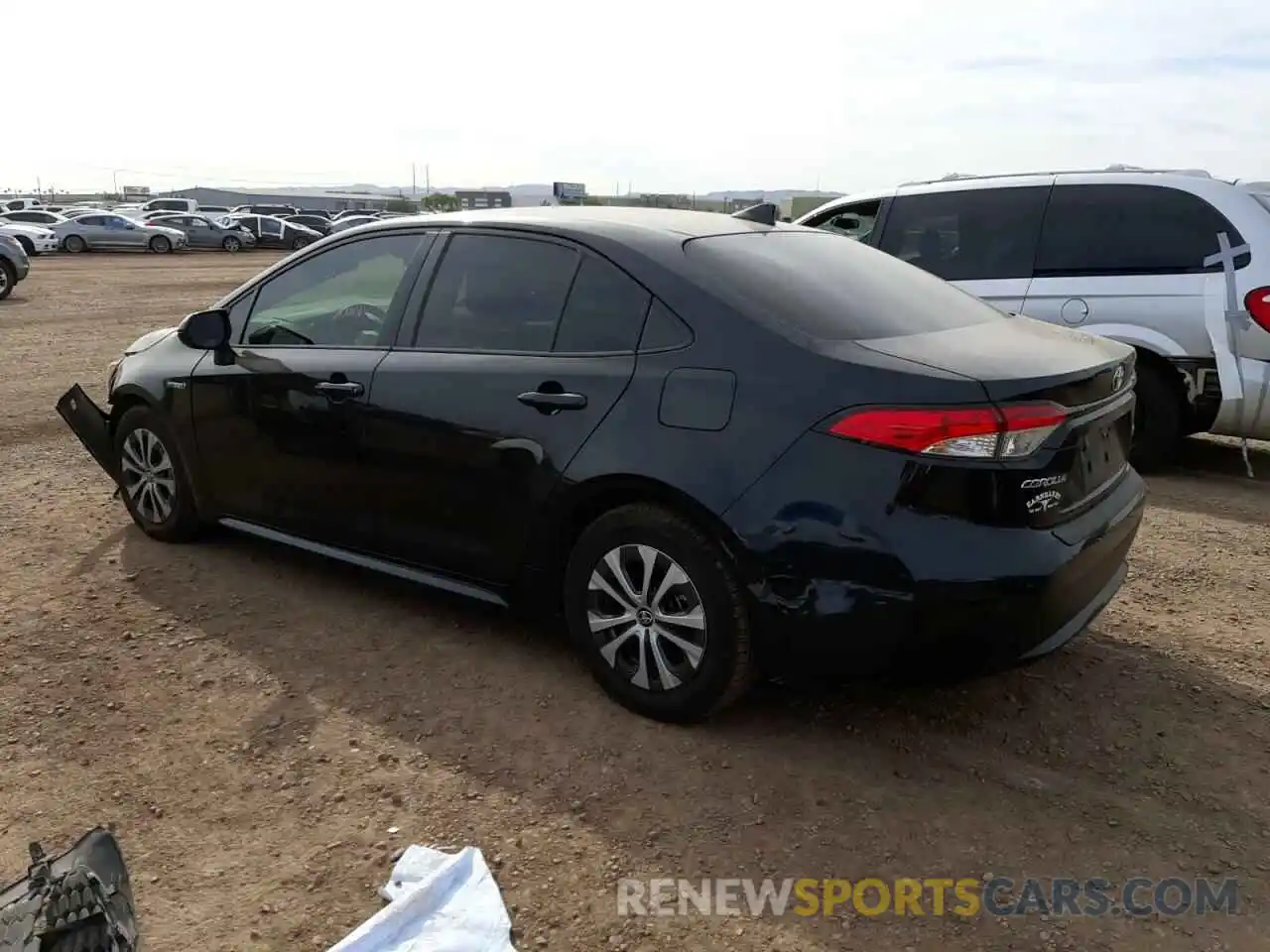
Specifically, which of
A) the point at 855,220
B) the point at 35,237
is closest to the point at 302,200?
the point at 35,237

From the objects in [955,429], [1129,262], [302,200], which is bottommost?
[302,200]

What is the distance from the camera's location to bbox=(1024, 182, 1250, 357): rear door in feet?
20.1

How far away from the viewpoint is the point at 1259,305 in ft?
19.2

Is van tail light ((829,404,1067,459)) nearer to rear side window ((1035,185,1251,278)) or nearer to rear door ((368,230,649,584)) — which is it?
rear door ((368,230,649,584))

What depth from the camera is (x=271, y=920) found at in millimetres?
2539

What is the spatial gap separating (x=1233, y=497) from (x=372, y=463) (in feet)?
16.0

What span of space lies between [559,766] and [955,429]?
1529 mm

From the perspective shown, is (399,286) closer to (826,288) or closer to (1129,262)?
(826,288)

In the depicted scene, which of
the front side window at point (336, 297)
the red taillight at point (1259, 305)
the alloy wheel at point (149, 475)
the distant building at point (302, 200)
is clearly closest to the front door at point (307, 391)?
the front side window at point (336, 297)

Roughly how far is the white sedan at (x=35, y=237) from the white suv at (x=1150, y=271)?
2954 centimetres

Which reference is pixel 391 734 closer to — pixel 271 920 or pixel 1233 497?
pixel 271 920

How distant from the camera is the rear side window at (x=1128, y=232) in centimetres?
613

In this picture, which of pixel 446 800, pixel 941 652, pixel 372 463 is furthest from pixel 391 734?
pixel 941 652

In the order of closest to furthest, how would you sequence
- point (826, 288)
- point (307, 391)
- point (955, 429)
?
1. point (955, 429)
2. point (826, 288)
3. point (307, 391)
